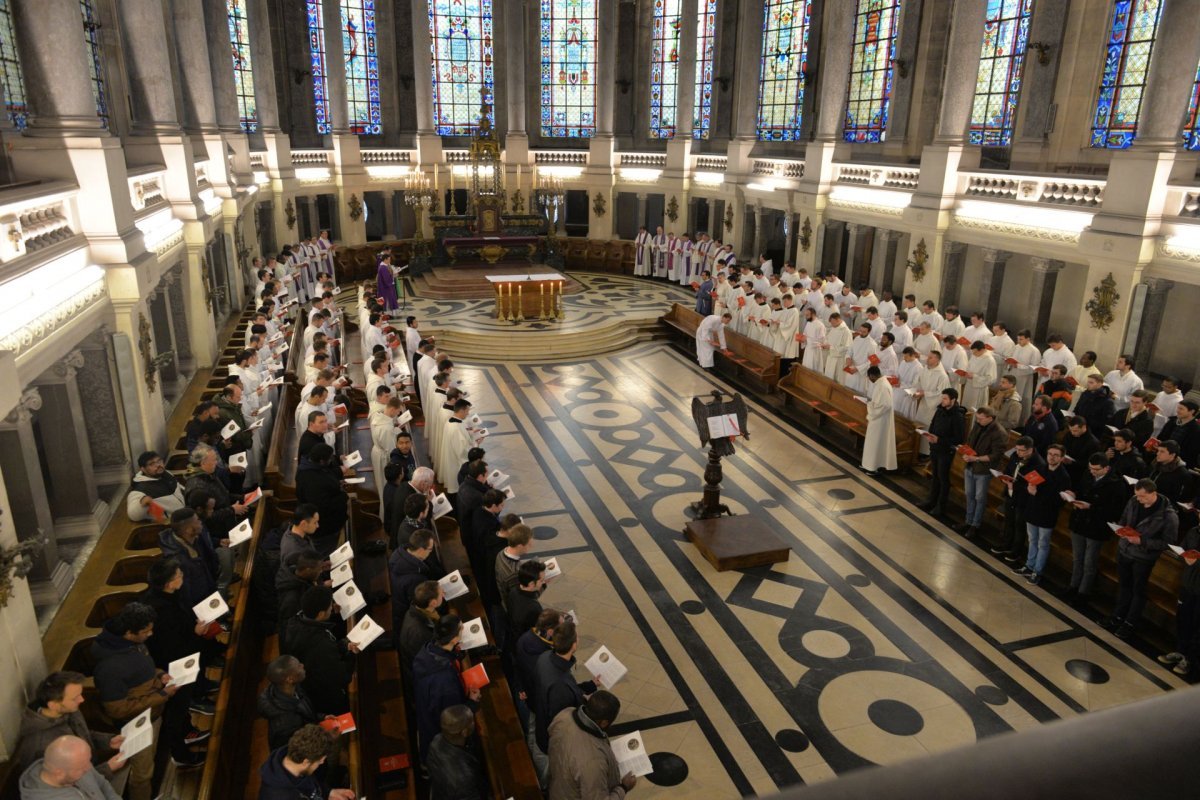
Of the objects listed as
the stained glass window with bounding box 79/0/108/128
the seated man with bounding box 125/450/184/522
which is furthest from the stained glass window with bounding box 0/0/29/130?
the seated man with bounding box 125/450/184/522

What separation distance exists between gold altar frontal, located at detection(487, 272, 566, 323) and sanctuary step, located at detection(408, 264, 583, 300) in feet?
5.64

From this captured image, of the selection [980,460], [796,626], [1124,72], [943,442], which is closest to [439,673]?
[796,626]

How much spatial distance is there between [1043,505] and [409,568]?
6708 millimetres

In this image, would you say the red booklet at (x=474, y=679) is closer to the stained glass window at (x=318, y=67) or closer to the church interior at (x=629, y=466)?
the church interior at (x=629, y=466)

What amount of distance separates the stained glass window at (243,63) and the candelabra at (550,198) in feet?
29.6

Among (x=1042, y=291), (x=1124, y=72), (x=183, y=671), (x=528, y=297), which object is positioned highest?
(x=1124, y=72)

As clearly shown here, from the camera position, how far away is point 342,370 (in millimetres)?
11773

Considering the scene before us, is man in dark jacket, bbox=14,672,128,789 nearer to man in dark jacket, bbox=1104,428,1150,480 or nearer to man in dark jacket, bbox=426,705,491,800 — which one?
man in dark jacket, bbox=426,705,491,800

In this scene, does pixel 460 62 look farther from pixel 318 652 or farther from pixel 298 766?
pixel 298 766

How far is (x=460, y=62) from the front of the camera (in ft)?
97.8

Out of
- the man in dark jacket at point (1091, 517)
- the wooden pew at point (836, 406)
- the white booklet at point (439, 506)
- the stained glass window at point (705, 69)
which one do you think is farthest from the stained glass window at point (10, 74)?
the stained glass window at point (705, 69)

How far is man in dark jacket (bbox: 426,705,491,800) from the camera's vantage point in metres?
4.66

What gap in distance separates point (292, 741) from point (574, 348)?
50.0 feet

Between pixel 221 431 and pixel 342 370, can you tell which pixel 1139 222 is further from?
pixel 221 431
